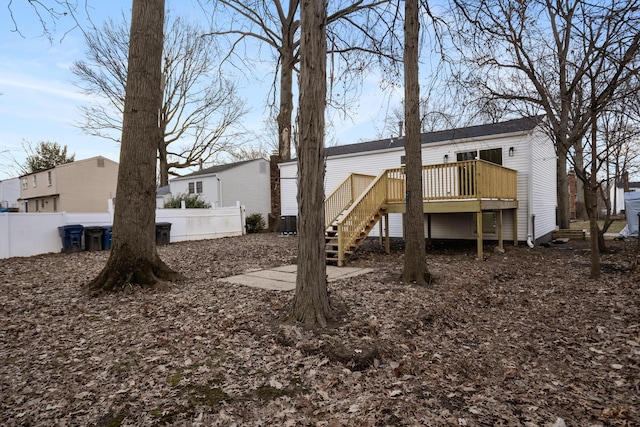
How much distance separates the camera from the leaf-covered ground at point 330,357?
2.66m

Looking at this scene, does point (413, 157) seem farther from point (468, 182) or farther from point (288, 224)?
point (288, 224)

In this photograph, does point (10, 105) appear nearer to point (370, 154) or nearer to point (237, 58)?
point (237, 58)

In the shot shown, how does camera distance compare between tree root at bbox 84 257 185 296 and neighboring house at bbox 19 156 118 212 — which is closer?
tree root at bbox 84 257 185 296

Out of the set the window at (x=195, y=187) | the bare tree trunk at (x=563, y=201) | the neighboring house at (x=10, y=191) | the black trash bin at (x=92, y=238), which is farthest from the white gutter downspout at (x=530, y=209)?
the neighboring house at (x=10, y=191)

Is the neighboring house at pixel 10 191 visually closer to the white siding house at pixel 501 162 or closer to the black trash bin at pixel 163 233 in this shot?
the black trash bin at pixel 163 233

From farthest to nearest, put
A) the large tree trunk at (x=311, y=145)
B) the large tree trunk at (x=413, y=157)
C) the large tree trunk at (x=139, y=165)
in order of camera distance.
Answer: the large tree trunk at (x=413, y=157) → the large tree trunk at (x=139, y=165) → the large tree trunk at (x=311, y=145)

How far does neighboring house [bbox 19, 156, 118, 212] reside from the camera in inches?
1059

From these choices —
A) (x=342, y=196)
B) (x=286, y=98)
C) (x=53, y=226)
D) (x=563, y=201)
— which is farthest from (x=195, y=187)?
(x=563, y=201)

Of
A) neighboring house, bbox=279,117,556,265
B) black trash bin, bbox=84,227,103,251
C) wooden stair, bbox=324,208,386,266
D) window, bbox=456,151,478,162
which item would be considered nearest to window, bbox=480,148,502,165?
neighboring house, bbox=279,117,556,265

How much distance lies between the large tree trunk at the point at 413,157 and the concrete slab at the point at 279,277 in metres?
1.36

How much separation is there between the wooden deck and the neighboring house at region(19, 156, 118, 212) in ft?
71.7

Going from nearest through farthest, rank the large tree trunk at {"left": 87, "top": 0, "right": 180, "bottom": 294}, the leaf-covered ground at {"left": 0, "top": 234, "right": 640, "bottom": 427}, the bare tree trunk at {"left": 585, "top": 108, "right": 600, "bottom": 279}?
the leaf-covered ground at {"left": 0, "top": 234, "right": 640, "bottom": 427} → the large tree trunk at {"left": 87, "top": 0, "right": 180, "bottom": 294} → the bare tree trunk at {"left": 585, "top": 108, "right": 600, "bottom": 279}

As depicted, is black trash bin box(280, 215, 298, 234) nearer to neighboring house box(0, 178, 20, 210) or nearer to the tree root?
the tree root

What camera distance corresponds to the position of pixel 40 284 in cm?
653
